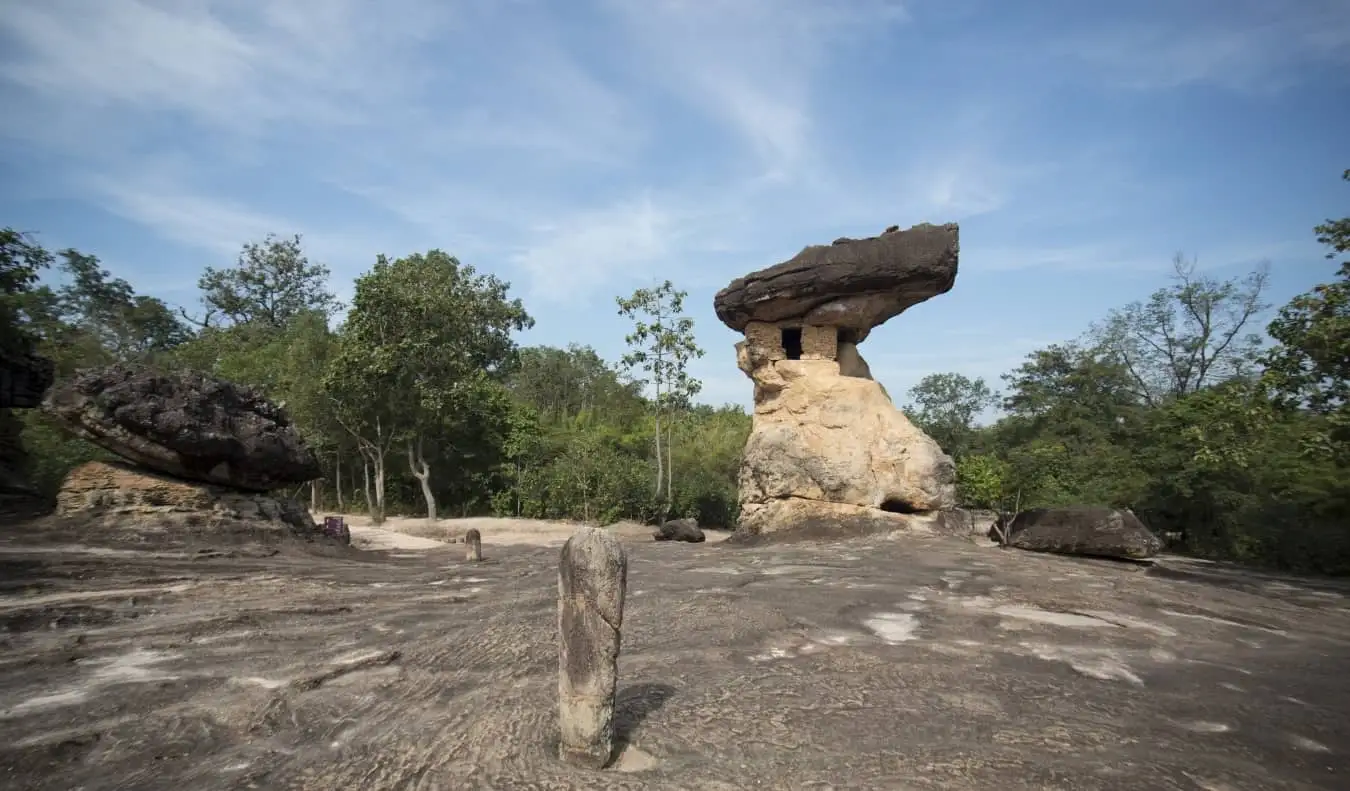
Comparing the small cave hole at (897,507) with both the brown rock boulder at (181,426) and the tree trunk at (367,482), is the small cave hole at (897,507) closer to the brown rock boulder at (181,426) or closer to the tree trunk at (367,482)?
the brown rock boulder at (181,426)

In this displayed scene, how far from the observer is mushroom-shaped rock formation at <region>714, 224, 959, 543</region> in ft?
51.5

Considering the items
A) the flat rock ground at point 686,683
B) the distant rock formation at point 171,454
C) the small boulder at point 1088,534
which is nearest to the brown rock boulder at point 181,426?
the distant rock formation at point 171,454

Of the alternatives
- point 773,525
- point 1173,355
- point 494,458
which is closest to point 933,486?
point 773,525

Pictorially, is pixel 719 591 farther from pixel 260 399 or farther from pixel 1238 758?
pixel 260 399

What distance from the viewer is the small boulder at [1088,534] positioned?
511 inches

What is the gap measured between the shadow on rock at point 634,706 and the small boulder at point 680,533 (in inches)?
579

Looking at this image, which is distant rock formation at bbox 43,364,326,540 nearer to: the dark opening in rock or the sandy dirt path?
the sandy dirt path

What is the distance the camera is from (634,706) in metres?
5.25

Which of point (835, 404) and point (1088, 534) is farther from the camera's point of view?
point (835, 404)

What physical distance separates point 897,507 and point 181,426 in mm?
13807

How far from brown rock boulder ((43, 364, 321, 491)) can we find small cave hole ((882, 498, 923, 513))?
39.7 ft

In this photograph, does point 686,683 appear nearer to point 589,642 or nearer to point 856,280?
point 589,642

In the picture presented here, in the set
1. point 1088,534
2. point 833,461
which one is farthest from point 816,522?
point 1088,534

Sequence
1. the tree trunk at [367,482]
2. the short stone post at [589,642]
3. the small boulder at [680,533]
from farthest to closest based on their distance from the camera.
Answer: the tree trunk at [367,482] < the small boulder at [680,533] < the short stone post at [589,642]
